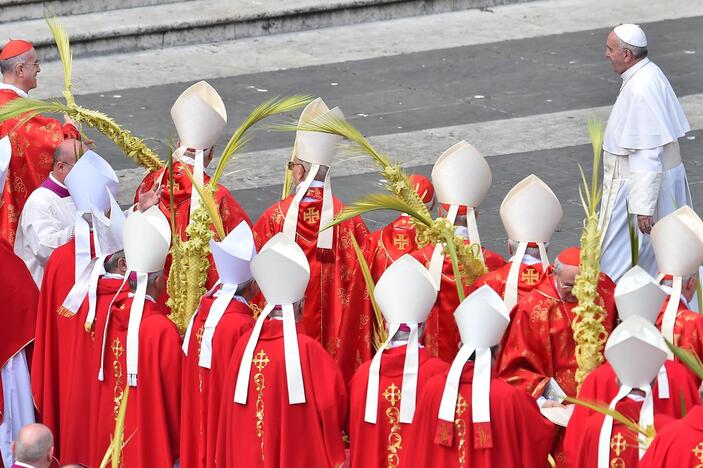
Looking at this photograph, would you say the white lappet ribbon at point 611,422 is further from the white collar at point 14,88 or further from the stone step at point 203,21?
the stone step at point 203,21

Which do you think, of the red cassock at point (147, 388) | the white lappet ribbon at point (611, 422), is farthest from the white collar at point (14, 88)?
the white lappet ribbon at point (611, 422)

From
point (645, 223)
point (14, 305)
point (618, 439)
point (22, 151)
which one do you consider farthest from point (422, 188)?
point (22, 151)

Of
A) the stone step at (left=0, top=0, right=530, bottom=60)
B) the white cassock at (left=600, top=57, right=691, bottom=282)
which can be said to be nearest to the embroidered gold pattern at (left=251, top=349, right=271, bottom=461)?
the white cassock at (left=600, top=57, right=691, bottom=282)

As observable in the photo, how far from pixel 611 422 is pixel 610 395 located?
16 cm

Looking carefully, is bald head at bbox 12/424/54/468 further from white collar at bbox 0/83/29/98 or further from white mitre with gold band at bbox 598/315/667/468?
white collar at bbox 0/83/29/98

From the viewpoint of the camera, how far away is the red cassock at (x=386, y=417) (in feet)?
22.8

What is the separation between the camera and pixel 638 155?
9516mm

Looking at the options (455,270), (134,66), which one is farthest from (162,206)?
(134,66)

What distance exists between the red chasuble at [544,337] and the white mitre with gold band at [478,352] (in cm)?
79

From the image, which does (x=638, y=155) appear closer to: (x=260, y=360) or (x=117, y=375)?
(x=260, y=360)

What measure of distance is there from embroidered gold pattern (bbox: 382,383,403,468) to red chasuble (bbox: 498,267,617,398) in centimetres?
75

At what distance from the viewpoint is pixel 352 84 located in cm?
1440

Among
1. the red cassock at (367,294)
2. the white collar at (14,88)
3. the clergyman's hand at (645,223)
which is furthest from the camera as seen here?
the white collar at (14,88)

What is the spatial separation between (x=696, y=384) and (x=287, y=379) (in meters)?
1.75
